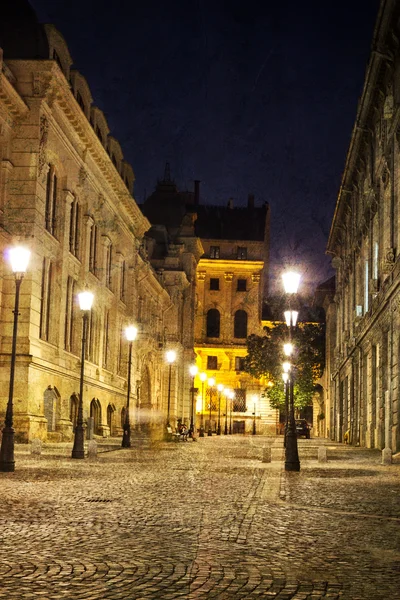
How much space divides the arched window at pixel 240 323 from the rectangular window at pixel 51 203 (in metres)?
67.7

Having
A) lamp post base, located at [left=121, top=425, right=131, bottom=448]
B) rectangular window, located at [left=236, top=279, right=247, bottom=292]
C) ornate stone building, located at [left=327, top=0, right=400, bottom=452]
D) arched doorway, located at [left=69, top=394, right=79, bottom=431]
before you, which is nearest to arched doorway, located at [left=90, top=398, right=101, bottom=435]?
arched doorway, located at [left=69, top=394, right=79, bottom=431]

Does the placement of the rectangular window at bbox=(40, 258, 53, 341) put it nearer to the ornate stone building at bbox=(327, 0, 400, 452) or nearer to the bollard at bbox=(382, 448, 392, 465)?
the ornate stone building at bbox=(327, 0, 400, 452)

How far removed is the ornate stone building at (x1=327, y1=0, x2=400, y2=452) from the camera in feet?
96.3

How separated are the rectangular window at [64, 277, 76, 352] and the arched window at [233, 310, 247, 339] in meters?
64.1

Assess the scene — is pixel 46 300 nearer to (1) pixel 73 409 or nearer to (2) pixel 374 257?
(1) pixel 73 409

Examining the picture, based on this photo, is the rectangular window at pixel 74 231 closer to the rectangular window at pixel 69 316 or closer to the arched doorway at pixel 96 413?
the rectangular window at pixel 69 316

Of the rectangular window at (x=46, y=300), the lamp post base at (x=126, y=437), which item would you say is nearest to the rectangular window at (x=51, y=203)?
the rectangular window at (x=46, y=300)

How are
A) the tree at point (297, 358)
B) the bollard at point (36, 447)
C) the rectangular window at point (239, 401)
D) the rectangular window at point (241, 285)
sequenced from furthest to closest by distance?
the rectangular window at point (241, 285), the rectangular window at point (239, 401), the tree at point (297, 358), the bollard at point (36, 447)

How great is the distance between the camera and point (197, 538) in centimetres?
900

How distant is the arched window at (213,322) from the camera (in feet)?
345


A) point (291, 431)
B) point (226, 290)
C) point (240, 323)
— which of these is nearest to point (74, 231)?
point (291, 431)

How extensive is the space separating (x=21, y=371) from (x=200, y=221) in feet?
256

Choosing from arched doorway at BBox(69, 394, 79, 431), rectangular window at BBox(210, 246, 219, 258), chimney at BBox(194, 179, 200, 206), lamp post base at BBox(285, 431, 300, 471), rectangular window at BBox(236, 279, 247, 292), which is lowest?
lamp post base at BBox(285, 431, 300, 471)

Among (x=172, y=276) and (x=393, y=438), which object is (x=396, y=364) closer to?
(x=393, y=438)
